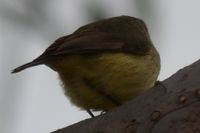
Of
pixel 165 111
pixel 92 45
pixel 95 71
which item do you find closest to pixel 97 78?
pixel 95 71

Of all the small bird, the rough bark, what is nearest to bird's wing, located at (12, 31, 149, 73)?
the small bird

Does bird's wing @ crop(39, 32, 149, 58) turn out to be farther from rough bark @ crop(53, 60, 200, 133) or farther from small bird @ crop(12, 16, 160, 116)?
rough bark @ crop(53, 60, 200, 133)

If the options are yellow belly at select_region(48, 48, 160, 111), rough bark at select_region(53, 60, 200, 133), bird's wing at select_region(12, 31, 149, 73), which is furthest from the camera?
yellow belly at select_region(48, 48, 160, 111)

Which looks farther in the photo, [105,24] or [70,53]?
[105,24]

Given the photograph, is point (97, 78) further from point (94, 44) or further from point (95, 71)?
point (94, 44)

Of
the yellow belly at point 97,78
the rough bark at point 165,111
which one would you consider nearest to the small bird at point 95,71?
the yellow belly at point 97,78

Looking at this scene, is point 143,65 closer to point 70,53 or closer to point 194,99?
point 70,53

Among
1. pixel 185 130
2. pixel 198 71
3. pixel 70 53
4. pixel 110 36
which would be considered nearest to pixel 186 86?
pixel 198 71
